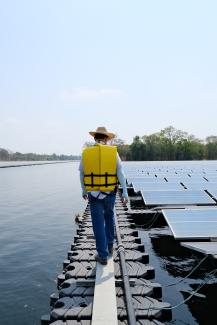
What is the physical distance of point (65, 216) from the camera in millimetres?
21812

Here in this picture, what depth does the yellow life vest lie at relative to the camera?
692cm

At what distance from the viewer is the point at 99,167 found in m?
6.95

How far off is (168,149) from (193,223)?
12115 centimetres

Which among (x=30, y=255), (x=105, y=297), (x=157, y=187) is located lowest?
(x=30, y=255)

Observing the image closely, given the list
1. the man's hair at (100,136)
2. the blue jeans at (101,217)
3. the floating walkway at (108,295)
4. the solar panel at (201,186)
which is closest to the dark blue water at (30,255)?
the floating walkway at (108,295)

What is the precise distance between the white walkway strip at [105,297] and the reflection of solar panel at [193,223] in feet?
10.2

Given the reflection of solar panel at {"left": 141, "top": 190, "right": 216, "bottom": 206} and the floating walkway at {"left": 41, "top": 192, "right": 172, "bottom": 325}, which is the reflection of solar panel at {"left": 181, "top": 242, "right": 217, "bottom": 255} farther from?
the reflection of solar panel at {"left": 141, "top": 190, "right": 216, "bottom": 206}

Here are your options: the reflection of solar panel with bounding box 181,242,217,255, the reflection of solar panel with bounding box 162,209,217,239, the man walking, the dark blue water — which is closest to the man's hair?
the man walking

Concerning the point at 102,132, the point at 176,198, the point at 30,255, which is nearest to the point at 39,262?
the point at 30,255

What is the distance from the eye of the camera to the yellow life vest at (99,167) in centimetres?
692

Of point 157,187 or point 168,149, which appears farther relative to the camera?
point 168,149

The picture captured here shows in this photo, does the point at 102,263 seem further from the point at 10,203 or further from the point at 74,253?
the point at 10,203

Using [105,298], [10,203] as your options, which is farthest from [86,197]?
[10,203]

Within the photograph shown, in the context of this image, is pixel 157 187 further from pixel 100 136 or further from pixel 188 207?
pixel 100 136
